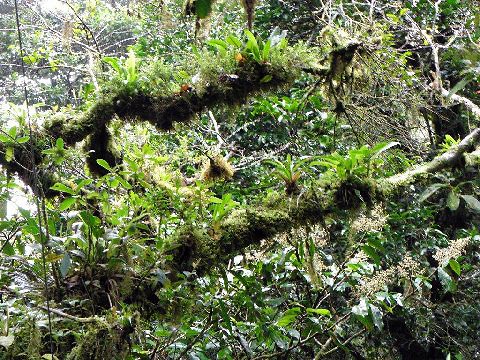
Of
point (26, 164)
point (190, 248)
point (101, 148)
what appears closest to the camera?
point (190, 248)

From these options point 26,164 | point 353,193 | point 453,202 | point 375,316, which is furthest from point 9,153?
point 453,202

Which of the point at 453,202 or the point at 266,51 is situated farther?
the point at 453,202

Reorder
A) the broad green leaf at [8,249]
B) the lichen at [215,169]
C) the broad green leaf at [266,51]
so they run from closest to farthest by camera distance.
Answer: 1. the broad green leaf at [8,249]
2. the broad green leaf at [266,51]
3. the lichen at [215,169]

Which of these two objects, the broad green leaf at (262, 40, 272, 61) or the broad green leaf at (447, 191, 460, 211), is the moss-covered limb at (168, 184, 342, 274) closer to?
the broad green leaf at (262, 40, 272, 61)

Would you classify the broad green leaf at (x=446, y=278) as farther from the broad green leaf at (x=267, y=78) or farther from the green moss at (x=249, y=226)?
the broad green leaf at (x=267, y=78)

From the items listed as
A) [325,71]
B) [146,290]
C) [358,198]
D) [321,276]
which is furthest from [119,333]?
[325,71]

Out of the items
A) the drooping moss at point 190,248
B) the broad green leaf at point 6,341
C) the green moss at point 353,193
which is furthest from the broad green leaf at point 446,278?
the broad green leaf at point 6,341

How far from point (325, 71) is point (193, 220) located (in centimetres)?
100

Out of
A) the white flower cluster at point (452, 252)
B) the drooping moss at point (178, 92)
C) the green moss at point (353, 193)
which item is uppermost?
the drooping moss at point (178, 92)

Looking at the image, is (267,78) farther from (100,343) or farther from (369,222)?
(100,343)

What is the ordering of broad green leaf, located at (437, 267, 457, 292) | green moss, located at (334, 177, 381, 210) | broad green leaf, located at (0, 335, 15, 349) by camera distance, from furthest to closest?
broad green leaf, located at (437, 267, 457, 292) → green moss, located at (334, 177, 381, 210) → broad green leaf, located at (0, 335, 15, 349)

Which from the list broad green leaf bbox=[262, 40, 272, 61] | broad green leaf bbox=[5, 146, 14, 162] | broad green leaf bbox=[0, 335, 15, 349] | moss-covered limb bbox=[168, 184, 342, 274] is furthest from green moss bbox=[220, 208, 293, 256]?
broad green leaf bbox=[5, 146, 14, 162]

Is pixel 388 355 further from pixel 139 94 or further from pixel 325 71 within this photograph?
pixel 139 94

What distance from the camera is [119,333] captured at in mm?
1597
